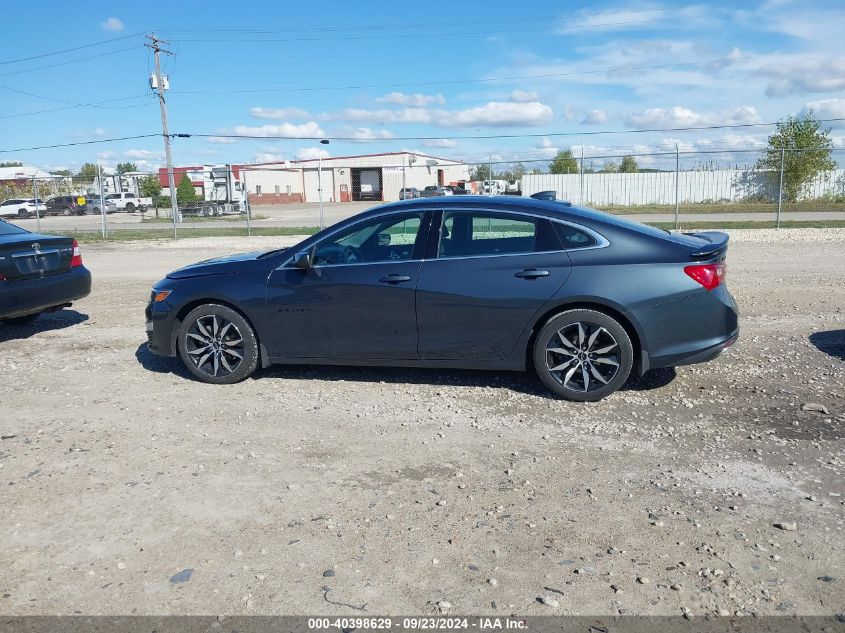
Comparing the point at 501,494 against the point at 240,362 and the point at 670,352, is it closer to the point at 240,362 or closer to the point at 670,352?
the point at 670,352

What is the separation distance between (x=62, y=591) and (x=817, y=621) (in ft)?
10.5

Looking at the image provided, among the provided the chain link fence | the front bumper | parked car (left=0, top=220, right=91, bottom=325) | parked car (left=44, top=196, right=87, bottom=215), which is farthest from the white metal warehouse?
the front bumper

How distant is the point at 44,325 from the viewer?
29.9 feet

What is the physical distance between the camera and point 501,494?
13.1 ft

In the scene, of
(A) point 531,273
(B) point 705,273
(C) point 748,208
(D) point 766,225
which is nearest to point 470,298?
(A) point 531,273

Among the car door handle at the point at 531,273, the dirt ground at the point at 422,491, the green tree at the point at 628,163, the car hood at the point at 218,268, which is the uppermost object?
the green tree at the point at 628,163

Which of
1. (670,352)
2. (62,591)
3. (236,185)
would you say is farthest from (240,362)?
(236,185)

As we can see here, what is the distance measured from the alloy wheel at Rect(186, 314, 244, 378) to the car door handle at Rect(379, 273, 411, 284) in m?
1.39

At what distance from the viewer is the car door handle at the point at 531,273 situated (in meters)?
5.45

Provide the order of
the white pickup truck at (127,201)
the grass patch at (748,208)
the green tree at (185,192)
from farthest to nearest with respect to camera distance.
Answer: the white pickup truck at (127,201)
the green tree at (185,192)
the grass patch at (748,208)

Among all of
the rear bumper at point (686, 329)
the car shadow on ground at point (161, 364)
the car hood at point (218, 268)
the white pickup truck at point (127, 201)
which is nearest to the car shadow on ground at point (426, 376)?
the car shadow on ground at point (161, 364)

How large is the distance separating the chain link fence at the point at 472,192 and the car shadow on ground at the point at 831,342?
11156mm

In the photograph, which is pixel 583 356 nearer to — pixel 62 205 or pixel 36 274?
pixel 36 274

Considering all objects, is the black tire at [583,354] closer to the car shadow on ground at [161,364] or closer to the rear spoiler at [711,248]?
the rear spoiler at [711,248]
